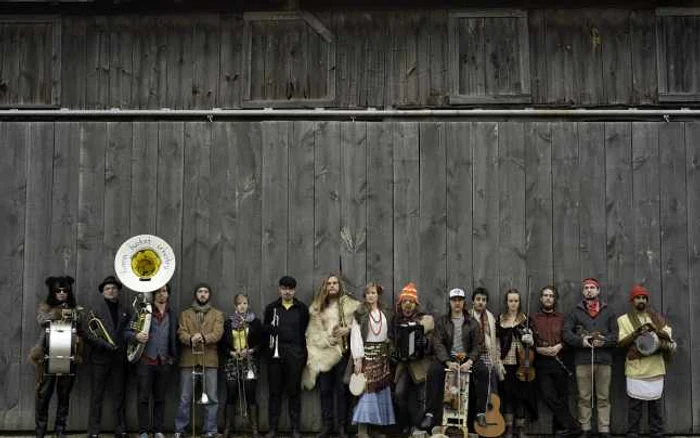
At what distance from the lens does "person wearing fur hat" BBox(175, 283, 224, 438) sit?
11.7 metres

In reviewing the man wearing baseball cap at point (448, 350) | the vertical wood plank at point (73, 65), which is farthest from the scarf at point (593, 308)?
the vertical wood plank at point (73, 65)

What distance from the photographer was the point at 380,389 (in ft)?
37.7

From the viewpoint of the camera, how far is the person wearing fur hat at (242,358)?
460 inches

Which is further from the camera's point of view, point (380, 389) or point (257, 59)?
point (257, 59)

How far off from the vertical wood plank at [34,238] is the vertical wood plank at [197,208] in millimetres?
1801

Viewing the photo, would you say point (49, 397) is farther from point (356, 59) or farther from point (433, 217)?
point (356, 59)

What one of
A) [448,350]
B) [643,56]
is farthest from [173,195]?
[643,56]

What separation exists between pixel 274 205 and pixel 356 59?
228 centimetres

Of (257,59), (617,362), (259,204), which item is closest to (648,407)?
(617,362)

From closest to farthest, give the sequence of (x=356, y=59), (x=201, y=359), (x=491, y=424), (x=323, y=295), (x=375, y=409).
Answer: (x=491, y=424) < (x=375, y=409) < (x=201, y=359) < (x=323, y=295) < (x=356, y=59)

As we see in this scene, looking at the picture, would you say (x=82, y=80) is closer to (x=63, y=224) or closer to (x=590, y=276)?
(x=63, y=224)

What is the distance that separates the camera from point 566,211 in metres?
12.1

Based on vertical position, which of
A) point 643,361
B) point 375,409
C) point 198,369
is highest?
point 643,361

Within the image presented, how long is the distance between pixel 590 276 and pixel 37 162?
24.4 ft
